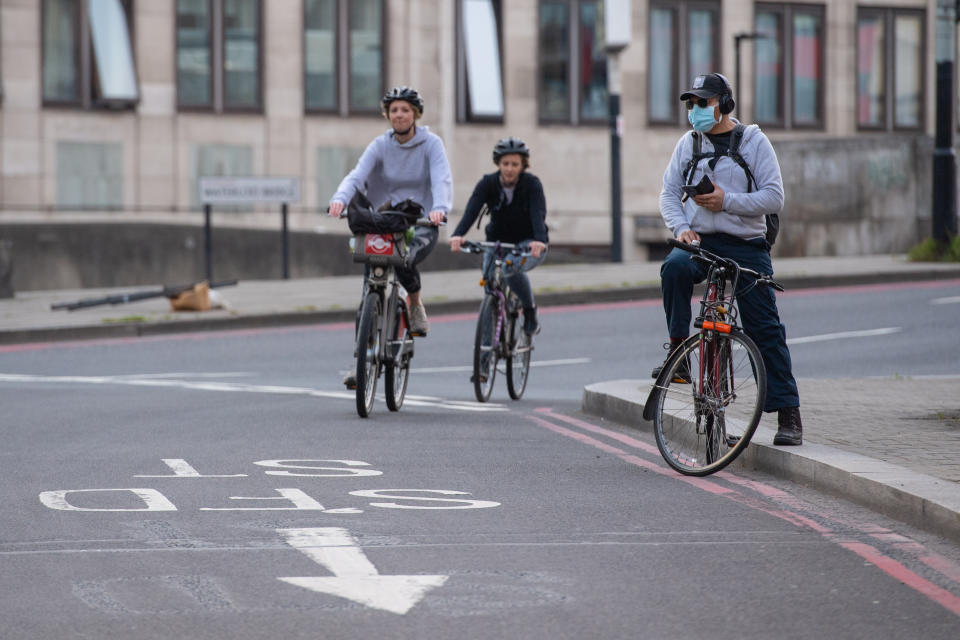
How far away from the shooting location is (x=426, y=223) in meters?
10.4

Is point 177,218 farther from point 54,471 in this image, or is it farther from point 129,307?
point 54,471

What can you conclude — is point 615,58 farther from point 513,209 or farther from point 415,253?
point 415,253

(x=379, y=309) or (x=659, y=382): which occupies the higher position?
(x=379, y=309)

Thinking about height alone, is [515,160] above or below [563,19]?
below

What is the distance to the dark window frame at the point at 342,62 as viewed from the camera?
33.6 meters

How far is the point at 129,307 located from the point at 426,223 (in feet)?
36.1

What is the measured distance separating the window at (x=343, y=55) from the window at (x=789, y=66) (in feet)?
30.1

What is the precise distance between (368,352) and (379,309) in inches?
13.6

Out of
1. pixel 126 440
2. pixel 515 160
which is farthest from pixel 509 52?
pixel 126 440

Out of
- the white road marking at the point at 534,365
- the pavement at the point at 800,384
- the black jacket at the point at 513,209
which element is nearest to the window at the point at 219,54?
the pavement at the point at 800,384

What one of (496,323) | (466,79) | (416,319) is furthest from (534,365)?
(466,79)

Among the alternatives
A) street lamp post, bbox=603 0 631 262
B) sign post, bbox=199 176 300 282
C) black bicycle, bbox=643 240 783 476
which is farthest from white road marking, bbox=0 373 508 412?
street lamp post, bbox=603 0 631 262

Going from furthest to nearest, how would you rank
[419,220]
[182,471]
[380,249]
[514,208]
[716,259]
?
[514,208]
[419,220]
[380,249]
[182,471]
[716,259]

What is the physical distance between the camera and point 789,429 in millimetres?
7965
